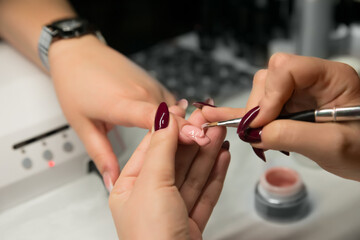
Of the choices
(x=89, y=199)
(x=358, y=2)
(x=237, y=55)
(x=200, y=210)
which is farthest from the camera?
(x=237, y=55)

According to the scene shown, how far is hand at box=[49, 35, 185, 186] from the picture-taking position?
22.7 inches

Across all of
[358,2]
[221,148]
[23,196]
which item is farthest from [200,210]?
[358,2]

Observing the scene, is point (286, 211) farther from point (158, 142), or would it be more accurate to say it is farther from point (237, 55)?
point (237, 55)

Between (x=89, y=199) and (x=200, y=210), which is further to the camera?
(x=89, y=199)

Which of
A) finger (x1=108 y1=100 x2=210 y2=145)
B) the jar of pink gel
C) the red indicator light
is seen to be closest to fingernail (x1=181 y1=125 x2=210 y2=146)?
finger (x1=108 y1=100 x2=210 y2=145)

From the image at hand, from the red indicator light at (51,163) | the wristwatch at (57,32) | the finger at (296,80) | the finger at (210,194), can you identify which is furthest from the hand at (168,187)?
the wristwatch at (57,32)

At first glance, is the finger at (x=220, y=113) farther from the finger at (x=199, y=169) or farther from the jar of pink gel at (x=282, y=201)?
the jar of pink gel at (x=282, y=201)

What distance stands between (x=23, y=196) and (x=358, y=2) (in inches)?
36.0

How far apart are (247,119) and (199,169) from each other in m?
0.12

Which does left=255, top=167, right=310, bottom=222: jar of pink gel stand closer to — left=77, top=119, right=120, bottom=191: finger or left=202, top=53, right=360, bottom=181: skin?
left=202, top=53, right=360, bottom=181: skin

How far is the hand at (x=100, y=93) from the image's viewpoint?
1.89 feet

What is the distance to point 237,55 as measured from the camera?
1084mm

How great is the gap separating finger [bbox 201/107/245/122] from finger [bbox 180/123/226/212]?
0.6 inches

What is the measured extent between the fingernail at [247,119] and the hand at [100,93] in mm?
148
